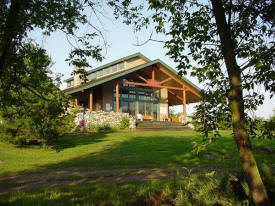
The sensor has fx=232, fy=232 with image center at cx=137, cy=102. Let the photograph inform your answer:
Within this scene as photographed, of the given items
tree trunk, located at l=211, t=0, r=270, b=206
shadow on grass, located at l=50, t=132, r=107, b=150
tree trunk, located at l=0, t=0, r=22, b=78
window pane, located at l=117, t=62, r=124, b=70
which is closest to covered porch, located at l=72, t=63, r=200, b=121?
window pane, located at l=117, t=62, r=124, b=70

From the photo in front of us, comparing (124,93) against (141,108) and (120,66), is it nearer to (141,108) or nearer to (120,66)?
(141,108)

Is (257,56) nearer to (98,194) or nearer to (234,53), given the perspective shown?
(234,53)

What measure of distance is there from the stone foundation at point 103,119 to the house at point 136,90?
146 inches

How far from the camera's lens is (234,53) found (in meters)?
3.04

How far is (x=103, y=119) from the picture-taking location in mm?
21797

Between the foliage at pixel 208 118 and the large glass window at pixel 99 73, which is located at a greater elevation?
the large glass window at pixel 99 73

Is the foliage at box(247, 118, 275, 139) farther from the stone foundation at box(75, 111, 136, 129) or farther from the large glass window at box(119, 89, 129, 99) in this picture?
the large glass window at box(119, 89, 129, 99)

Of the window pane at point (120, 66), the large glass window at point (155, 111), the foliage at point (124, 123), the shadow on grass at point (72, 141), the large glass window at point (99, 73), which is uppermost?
the window pane at point (120, 66)

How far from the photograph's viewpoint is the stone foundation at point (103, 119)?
835 inches

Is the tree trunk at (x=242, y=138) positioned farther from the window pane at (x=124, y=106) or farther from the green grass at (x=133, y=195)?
the window pane at (x=124, y=106)

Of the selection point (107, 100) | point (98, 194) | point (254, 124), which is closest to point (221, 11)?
point (254, 124)

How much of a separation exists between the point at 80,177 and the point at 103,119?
15989mm

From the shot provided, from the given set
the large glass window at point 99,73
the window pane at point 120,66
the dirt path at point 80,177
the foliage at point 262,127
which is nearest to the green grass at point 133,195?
the dirt path at point 80,177

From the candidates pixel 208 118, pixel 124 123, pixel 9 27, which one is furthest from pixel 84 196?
pixel 124 123
